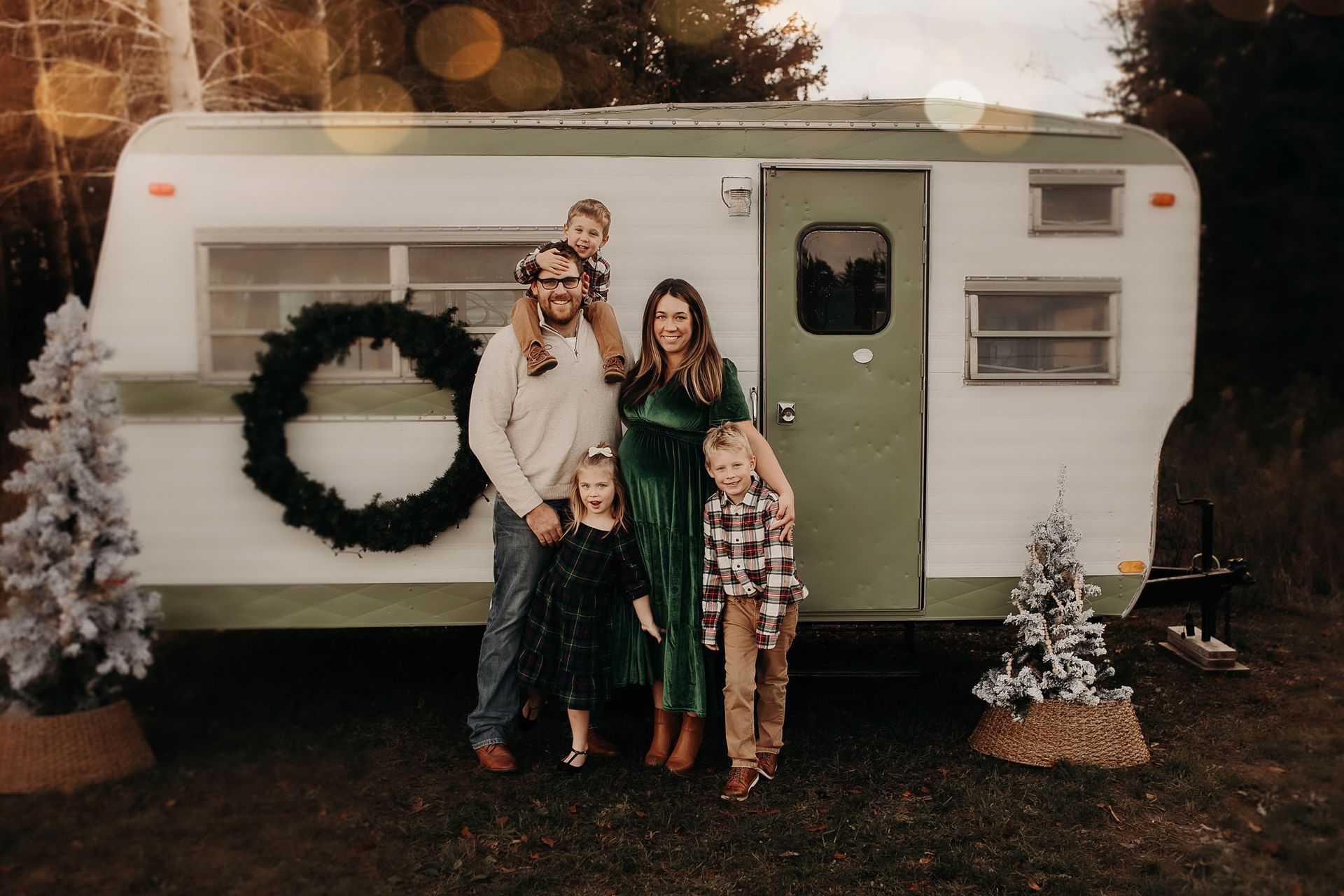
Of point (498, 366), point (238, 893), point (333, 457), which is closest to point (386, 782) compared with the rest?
point (238, 893)

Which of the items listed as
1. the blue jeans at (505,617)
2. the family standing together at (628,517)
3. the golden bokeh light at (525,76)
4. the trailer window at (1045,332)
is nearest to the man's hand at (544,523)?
the family standing together at (628,517)

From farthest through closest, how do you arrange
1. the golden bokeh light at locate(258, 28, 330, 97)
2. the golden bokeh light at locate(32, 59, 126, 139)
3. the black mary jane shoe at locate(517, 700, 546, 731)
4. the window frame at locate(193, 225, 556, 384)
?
Result: the golden bokeh light at locate(32, 59, 126, 139)
the golden bokeh light at locate(258, 28, 330, 97)
the black mary jane shoe at locate(517, 700, 546, 731)
the window frame at locate(193, 225, 556, 384)

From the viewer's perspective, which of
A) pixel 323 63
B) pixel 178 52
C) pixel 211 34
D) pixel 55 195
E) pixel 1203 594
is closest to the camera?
pixel 1203 594

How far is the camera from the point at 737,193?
4.57 metres

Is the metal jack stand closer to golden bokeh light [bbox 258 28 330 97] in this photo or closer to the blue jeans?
the blue jeans

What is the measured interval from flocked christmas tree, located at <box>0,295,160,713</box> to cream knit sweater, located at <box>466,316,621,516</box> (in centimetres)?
166

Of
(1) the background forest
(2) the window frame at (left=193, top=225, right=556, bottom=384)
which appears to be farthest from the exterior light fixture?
(1) the background forest

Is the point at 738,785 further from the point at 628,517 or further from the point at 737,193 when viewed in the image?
the point at 737,193

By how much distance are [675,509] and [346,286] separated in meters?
1.96

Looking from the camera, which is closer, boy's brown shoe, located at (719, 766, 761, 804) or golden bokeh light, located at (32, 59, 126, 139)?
boy's brown shoe, located at (719, 766, 761, 804)

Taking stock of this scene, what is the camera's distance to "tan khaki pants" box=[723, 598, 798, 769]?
409 cm

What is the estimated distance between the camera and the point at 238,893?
3.46 m

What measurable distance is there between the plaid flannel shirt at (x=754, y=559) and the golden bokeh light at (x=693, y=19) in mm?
11420

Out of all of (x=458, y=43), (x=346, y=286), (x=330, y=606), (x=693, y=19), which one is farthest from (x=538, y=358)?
(x=693, y=19)
